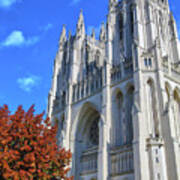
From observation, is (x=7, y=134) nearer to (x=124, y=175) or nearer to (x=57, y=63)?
(x=124, y=175)

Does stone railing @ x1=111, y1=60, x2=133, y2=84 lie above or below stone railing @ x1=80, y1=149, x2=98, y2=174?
above

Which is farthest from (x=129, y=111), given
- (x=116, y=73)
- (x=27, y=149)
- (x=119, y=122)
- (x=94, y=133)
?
(x=27, y=149)

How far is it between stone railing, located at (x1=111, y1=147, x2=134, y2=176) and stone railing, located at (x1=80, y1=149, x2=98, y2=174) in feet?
11.3

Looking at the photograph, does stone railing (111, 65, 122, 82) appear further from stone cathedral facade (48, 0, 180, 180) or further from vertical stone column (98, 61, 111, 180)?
vertical stone column (98, 61, 111, 180)

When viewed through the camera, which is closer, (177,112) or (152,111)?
(152,111)

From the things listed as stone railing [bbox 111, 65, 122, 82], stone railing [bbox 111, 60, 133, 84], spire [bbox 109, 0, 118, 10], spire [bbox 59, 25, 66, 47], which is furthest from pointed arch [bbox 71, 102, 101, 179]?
spire [bbox 59, 25, 66, 47]

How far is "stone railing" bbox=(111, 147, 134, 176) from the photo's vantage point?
2350cm

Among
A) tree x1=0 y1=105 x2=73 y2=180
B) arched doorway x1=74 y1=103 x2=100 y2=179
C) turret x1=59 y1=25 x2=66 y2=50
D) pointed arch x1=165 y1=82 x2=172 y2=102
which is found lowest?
tree x1=0 y1=105 x2=73 y2=180

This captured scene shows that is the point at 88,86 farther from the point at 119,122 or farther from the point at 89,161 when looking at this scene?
the point at 89,161

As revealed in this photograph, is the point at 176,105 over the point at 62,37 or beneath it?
beneath

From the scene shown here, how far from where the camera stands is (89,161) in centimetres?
2922

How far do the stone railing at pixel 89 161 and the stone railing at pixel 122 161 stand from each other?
11.3 ft

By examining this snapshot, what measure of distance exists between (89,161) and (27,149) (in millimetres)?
16172

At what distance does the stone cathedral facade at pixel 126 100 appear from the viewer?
73.7 feet
